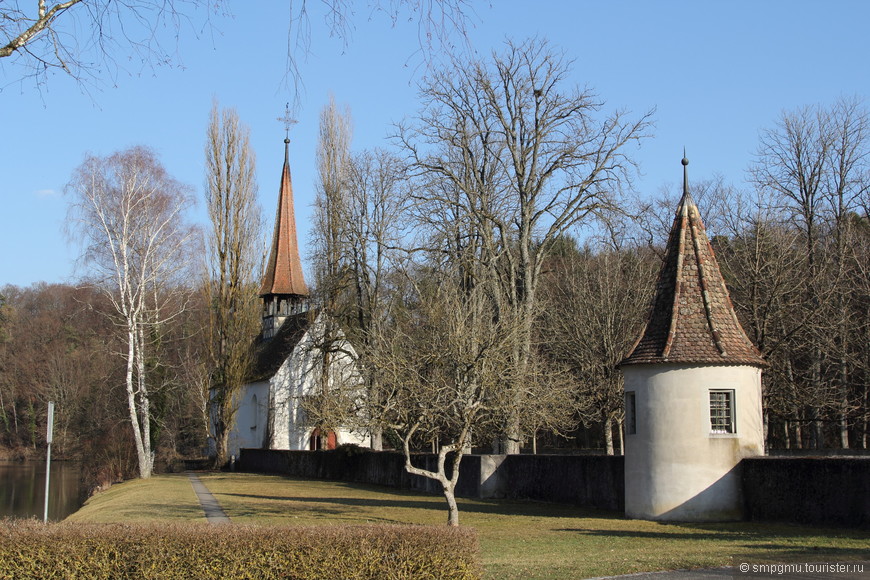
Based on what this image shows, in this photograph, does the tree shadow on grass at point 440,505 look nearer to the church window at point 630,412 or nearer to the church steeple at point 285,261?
the church window at point 630,412

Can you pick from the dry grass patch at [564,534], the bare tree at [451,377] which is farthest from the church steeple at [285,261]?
the bare tree at [451,377]

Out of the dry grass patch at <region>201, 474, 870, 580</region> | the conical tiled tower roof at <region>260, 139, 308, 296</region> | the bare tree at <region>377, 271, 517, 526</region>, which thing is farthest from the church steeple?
the bare tree at <region>377, 271, 517, 526</region>

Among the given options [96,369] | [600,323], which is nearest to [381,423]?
[600,323]

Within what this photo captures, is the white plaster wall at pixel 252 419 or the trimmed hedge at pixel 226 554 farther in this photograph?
the white plaster wall at pixel 252 419

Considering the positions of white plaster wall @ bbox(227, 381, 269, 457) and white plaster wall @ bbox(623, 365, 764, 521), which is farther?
white plaster wall @ bbox(227, 381, 269, 457)

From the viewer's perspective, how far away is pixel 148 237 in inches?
1455

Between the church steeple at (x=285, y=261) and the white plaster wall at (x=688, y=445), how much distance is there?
4016 cm

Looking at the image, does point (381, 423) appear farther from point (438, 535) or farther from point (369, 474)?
point (369, 474)

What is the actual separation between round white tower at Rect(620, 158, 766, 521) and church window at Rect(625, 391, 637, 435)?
0.08 feet

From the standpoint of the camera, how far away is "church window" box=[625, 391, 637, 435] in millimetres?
21320

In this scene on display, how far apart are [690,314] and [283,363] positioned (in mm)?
36951

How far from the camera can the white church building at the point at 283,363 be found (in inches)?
2101

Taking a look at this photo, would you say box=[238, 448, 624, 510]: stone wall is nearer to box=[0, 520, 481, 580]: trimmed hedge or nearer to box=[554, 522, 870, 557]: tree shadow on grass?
box=[554, 522, 870, 557]: tree shadow on grass

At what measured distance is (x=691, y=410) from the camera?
799 inches
